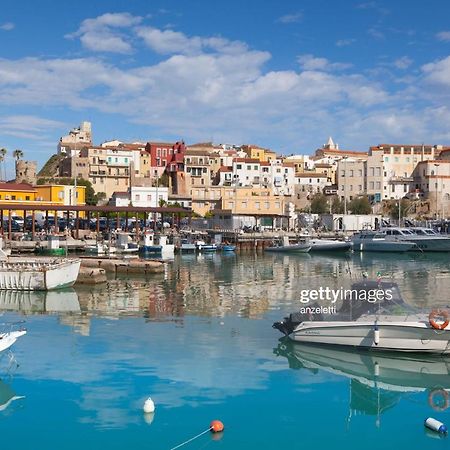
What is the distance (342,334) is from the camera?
2044 centimetres

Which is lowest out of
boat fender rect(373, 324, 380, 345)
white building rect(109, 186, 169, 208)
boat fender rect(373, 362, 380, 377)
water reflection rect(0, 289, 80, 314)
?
boat fender rect(373, 362, 380, 377)

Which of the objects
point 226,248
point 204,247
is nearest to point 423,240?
point 226,248

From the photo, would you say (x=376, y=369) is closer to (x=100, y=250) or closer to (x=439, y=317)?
(x=439, y=317)

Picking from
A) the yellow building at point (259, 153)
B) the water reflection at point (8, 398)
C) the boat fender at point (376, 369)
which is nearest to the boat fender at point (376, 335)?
the boat fender at point (376, 369)

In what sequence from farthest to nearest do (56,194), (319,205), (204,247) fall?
(319,205), (56,194), (204,247)

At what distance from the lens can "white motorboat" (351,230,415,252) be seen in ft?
232

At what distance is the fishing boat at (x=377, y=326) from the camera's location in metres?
19.7

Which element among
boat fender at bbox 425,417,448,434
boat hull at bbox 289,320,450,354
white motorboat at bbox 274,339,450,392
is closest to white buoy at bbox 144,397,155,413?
white motorboat at bbox 274,339,450,392

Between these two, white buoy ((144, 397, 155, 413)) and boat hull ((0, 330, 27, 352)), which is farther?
boat hull ((0, 330, 27, 352))

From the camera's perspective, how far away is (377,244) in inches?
2822

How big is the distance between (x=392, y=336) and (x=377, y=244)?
175 ft

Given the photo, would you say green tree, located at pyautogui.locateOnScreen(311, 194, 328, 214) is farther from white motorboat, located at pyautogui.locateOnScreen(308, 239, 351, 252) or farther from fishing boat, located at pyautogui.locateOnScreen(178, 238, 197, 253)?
fishing boat, located at pyautogui.locateOnScreen(178, 238, 197, 253)

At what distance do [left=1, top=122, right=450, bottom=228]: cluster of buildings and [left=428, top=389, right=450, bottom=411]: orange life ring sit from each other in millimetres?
81207

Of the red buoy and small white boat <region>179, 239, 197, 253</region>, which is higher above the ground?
small white boat <region>179, 239, 197, 253</region>
